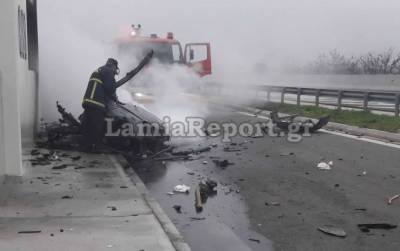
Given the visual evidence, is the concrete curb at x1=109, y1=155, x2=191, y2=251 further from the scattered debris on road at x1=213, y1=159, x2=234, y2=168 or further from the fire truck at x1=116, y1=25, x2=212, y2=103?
the fire truck at x1=116, y1=25, x2=212, y2=103

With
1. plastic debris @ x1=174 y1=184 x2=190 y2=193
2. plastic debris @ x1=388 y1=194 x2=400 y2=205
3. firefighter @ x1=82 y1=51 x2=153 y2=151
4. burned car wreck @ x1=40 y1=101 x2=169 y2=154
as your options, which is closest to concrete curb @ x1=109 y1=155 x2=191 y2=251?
plastic debris @ x1=174 y1=184 x2=190 y2=193

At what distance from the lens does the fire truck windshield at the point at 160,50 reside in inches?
594

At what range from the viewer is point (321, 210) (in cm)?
600

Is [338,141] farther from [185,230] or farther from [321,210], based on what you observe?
[185,230]

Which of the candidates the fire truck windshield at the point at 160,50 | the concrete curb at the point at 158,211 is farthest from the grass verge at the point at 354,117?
the concrete curb at the point at 158,211

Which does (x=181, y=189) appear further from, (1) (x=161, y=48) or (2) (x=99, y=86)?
(1) (x=161, y=48)

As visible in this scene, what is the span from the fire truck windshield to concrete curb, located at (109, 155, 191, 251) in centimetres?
675

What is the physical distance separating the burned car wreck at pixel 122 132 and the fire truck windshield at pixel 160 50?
543cm

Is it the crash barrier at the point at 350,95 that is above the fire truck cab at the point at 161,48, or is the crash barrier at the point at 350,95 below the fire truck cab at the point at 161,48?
below

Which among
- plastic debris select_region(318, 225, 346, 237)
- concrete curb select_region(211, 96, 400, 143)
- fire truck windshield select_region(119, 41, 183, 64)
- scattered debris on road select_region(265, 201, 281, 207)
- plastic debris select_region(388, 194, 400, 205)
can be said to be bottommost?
plastic debris select_region(318, 225, 346, 237)

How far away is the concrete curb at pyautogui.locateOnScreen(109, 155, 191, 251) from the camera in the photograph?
4.58m

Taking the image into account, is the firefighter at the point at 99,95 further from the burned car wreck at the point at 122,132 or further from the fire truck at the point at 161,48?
the fire truck at the point at 161,48

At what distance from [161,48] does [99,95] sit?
701cm

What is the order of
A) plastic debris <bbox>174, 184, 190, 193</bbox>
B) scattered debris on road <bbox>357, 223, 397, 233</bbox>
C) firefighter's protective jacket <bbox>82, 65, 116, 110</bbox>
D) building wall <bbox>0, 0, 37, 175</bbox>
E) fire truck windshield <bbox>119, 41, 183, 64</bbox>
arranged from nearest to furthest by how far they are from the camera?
scattered debris on road <bbox>357, 223, 397, 233</bbox>, building wall <bbox>0, 0, 37, 175</bbox>, plastic debris <bbox>174, 184, 190, 193</bbox>, firefighter's protective jacket <bbox>82, 65, 116, 110</bbox>, fire truck windshield <bbox>119, 41, 183, 64</bbox>
